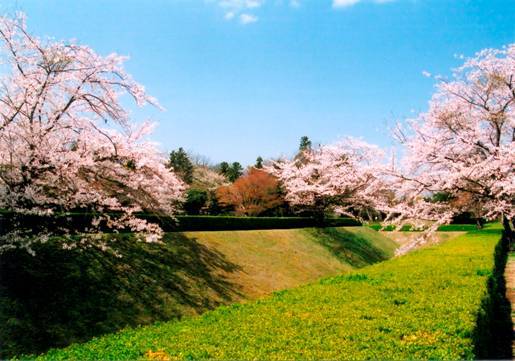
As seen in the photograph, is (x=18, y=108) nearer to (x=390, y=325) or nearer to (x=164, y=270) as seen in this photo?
(x=164, y=270)

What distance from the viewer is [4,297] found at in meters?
9.84

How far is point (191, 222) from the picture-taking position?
20234mm

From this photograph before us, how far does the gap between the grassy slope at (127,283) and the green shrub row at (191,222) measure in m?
0.88

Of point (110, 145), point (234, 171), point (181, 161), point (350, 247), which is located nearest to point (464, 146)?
point (110, 145)

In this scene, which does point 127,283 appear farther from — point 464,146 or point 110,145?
point 464,146

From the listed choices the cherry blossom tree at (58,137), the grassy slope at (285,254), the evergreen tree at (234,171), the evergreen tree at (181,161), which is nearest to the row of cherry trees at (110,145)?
the cherry blossom tree at (58,137)

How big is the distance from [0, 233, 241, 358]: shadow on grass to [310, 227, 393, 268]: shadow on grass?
11.7 metres

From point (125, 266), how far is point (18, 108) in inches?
245

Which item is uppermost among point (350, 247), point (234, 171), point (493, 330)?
point (234, 171)

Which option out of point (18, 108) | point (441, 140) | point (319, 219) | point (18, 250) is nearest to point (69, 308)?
point (18, 250)

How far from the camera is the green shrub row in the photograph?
38.7ft

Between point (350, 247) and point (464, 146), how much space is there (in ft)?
59.8

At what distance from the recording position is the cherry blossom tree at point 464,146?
920 centimetres

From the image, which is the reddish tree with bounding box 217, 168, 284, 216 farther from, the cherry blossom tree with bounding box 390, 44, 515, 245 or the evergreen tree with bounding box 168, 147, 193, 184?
the cherry blossom tree with bounding box 390, 44, 515, 245
